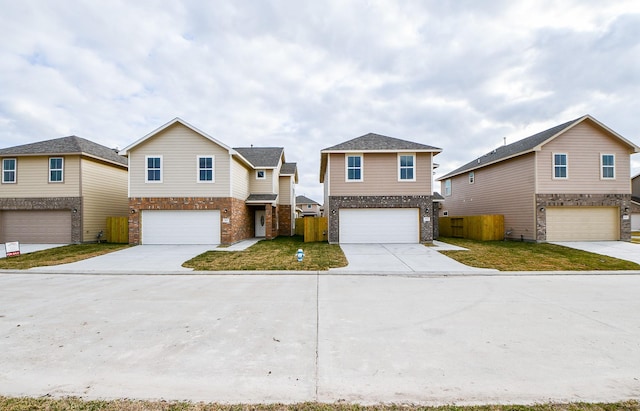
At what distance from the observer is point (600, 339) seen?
4633mm

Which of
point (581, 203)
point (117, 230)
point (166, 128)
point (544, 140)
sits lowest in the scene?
point (117, 230)

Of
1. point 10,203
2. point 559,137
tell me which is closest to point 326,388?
point 559,137

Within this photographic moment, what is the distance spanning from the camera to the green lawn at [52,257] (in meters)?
11.8

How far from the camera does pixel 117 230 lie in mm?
18844

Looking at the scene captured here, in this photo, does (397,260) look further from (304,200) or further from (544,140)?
(304,200)

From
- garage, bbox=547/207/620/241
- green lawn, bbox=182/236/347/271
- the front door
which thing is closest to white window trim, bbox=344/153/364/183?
green lawn, bbox=182/236/347/271

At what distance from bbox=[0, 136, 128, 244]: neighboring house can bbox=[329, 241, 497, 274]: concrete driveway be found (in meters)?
16.0

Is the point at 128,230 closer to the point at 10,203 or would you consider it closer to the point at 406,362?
the point at 10,203

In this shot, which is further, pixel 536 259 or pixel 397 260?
pixel 536 259

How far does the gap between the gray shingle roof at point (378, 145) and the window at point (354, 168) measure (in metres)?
0.56

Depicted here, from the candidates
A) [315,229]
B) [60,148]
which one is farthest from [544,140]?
[60,148]

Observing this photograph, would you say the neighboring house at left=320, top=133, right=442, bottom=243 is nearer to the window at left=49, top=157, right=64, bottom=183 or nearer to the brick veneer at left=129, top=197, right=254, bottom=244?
the brick veneer at left=129, top=197, right=254, bottom=244

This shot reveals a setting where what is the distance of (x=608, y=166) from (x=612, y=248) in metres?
5.84

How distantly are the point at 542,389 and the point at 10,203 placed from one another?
85.3ft
